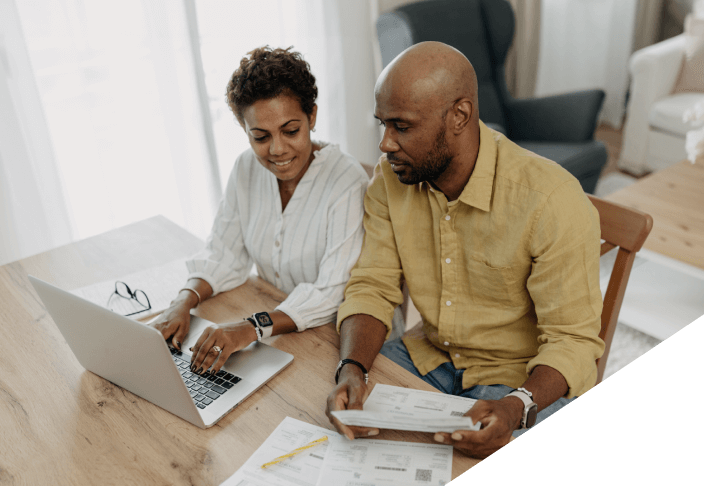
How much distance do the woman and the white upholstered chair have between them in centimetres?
267

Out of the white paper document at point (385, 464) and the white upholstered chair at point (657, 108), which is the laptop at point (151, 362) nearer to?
the white paper document at point (385, 464)

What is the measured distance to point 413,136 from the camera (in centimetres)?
107

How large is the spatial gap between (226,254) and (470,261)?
619 mm

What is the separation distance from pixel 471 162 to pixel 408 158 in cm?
14

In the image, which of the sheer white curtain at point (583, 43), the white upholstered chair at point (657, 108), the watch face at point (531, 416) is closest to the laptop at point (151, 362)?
the watch face at point (531, 416)

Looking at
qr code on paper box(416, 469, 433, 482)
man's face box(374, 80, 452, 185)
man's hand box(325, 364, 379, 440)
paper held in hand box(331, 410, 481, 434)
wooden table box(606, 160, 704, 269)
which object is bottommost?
wooden table box(606, 160, 704, 269)

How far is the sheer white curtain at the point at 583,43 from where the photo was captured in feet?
12.5

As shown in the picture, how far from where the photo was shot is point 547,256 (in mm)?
1038

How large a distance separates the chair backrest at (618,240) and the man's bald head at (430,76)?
41 centimetres

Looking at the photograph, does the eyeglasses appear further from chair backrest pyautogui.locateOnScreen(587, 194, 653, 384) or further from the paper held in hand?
chair backrest pyautogui.locateOnScreen(587, 194, 653, 384)

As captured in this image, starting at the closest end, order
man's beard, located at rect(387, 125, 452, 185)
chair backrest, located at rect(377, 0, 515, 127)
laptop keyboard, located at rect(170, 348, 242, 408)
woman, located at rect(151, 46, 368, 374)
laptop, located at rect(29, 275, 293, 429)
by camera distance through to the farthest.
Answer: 1. laptop, located at rect(29, 275, 293, 429)
2. laptop keyboard, located at rect(170, 348, 242, 408)
3. man's beard, located at rect(387, 125, 452, 185)
4. woman, located at rect(151, 46, 368, 374)
5. chair backrest, located at rect(377, 0, 515, 127)

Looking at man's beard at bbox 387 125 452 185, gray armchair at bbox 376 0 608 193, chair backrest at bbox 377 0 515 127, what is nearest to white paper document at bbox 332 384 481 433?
man's beard at bbox 387 125 452 185

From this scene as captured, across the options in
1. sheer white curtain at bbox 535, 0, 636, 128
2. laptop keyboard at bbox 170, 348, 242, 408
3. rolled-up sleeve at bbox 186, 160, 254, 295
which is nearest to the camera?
laptop keyboard at bbox 170, 348, 242, 408

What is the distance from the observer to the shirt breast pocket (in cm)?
113
